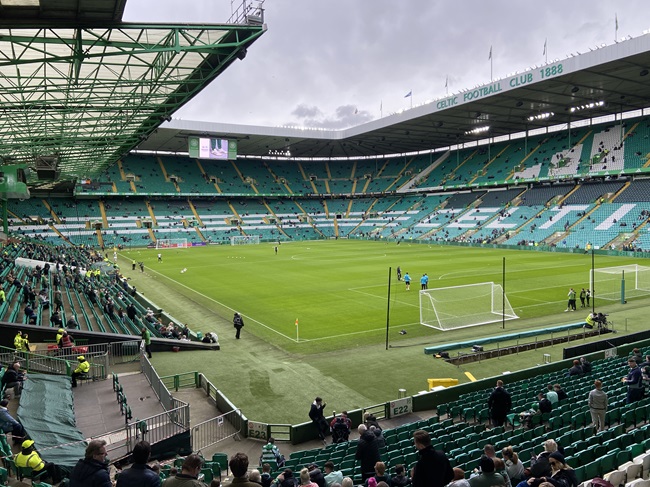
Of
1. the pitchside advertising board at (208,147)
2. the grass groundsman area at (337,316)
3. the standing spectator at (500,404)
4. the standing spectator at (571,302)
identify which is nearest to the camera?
the standing spectator at (500,404)

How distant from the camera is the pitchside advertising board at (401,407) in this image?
13.2m

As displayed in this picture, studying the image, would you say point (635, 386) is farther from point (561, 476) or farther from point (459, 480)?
point (459, 480)

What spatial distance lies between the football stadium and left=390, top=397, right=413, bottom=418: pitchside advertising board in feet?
0.20

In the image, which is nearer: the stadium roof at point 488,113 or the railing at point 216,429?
the railing at point 216,429

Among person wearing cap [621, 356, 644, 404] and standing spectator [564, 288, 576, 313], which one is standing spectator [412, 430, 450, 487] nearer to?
person wearing cap [621, 356, 644, 404]

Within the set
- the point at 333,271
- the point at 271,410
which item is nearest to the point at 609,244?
the point at 333,271

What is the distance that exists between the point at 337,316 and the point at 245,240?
58.9m

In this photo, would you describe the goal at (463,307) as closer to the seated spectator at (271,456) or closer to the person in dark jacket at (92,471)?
the seated spectator at (271,456)

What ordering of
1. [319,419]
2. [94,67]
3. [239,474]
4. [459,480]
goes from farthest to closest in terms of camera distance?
[94,67], [319,419], [459,480], [239,474]

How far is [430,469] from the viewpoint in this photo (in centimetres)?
501

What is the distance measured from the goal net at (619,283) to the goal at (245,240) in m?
56.8

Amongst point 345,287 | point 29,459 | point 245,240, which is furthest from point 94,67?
point 245,240

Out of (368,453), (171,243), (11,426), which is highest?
(171,243)

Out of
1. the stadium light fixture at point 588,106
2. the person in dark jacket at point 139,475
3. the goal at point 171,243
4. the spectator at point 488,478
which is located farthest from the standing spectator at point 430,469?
the goal at point 171,243
